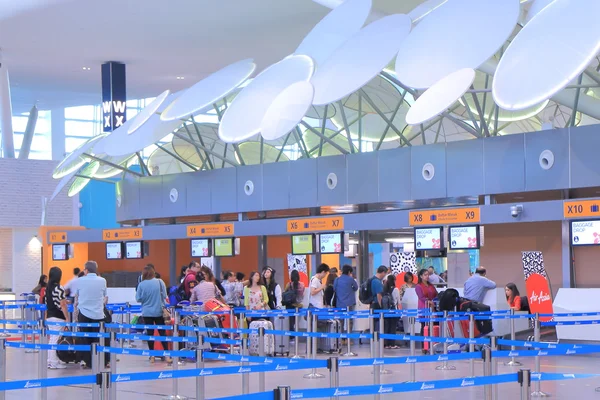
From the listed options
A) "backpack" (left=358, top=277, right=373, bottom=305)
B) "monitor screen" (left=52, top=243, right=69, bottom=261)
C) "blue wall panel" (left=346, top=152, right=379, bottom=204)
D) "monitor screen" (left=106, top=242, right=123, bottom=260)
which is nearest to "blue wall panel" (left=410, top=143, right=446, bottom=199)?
"blue wall panel" (left=346, top=152, right=379, bottom=204)

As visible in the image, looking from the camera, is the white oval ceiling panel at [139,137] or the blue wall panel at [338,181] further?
the white oval ceiling panel at [139,137]

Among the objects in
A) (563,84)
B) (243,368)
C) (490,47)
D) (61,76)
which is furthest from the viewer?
(61,76)

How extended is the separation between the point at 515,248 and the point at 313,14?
877 centimetres

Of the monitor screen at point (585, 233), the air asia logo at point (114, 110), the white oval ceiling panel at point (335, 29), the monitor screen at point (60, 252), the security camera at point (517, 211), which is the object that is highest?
the white oval ceiling panel at point (335, 29)

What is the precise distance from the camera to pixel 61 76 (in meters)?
35.5

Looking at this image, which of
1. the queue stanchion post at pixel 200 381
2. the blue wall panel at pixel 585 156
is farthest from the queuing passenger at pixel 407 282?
the queue stanchion post at pixel 200 381

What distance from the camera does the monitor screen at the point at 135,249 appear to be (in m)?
30.5

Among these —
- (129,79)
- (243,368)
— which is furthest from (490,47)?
(129,79)

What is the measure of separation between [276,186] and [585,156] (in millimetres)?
9695

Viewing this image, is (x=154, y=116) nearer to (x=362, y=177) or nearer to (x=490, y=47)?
(x=362, y=177)

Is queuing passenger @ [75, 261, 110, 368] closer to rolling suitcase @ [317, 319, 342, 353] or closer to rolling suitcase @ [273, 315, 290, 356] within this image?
rolling suitcase @ [273, 315, 290, 356]

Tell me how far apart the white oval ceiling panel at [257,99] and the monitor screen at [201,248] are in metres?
4.55

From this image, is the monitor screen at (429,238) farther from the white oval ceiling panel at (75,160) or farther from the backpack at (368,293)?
the white oval ceiling panel at (75,160)

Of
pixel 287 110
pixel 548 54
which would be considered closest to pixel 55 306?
pixel 287 110
